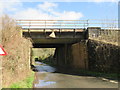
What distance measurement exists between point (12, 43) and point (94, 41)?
11.3 meters

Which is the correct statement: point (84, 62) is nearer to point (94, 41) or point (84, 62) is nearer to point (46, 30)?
point (94, 41)

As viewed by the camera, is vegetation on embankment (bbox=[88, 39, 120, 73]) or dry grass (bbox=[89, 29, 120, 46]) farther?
dry grass (bbox=[89, 29, 120, 46])

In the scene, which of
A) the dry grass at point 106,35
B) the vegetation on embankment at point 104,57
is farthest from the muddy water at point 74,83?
the dry grass at point 106,35

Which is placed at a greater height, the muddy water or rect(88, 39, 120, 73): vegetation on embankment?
rect(88, 39, 120, 73): vegetation on embankment

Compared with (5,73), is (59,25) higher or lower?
higher

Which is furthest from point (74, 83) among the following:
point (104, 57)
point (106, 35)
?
point (106, 35)

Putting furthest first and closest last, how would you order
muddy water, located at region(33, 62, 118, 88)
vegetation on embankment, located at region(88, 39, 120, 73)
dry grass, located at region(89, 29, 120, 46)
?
dry grass, located at region(89, 29, 120, 46) < vegetation on embankment, located at region(88, 39, 120, 73) < muddy water, located at region(33, 62, 118, 88)

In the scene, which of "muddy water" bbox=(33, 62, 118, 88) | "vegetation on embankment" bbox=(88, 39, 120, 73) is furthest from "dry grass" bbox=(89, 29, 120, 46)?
"muddy water" bbox=(33, 62, 118, 88)

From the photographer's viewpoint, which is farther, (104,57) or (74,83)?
(104,57)

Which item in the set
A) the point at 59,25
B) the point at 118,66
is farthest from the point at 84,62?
the point at 59,25

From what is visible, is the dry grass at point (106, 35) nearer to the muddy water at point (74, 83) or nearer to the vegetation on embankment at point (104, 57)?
the vegetation on embankment at point (104, 57)

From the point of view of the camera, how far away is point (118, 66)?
16453 millimetres

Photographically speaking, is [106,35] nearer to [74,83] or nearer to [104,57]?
[104,57]

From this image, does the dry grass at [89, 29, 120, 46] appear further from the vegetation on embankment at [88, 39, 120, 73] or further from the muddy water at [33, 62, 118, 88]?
the muddy water at [33, 62, 118, 88]
